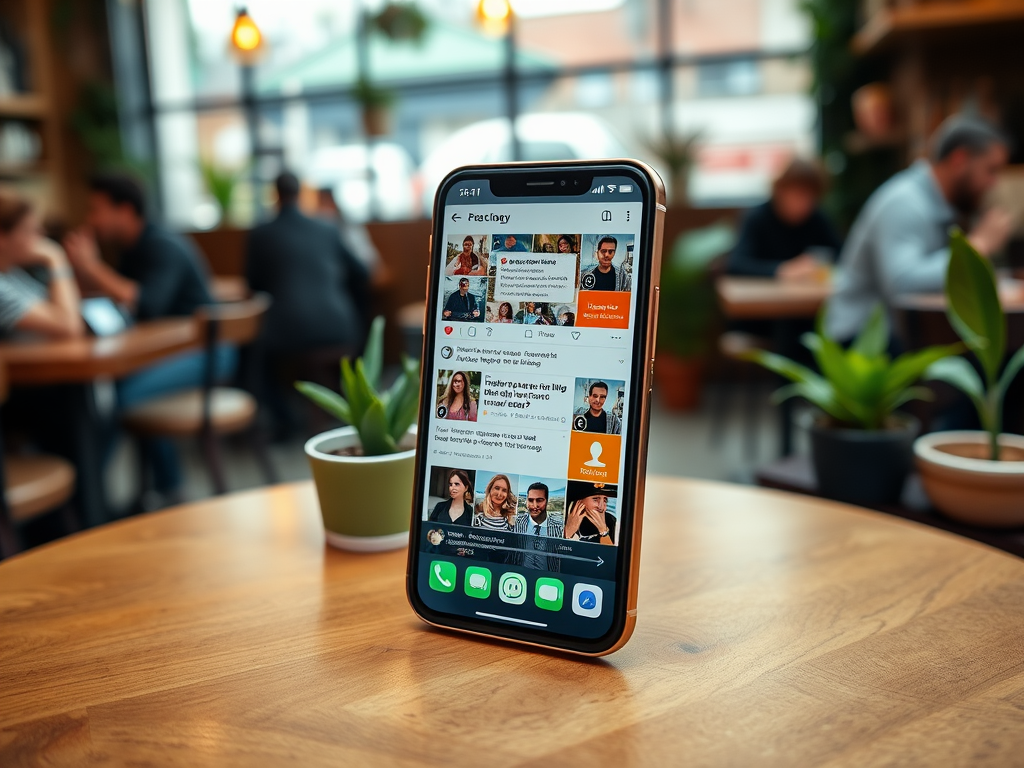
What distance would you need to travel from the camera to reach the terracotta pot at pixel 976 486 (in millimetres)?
1076

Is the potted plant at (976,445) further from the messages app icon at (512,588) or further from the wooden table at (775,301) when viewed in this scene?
the wooden table at (775,301)

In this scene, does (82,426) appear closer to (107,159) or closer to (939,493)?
(939,493)

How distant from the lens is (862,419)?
52.2 inches

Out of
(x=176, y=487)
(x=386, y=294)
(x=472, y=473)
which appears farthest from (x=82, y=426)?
(x=386, y=294)

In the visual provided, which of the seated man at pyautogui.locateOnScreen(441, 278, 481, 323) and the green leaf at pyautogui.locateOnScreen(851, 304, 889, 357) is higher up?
the seated man at pyautogui.locateOnScreen(441, 278, 481, 323)

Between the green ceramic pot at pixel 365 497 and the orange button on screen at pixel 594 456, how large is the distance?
0.19 metres

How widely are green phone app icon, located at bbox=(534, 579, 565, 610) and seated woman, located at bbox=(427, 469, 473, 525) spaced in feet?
0.25

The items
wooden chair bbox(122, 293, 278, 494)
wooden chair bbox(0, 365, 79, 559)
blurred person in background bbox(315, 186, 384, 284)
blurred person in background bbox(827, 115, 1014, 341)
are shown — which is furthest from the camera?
blurred person in background bbox(315, 186, 384, 284)

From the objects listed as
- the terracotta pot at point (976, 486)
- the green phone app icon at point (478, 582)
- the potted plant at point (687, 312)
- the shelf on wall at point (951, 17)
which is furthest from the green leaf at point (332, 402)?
the potted plant at point (687, 312)

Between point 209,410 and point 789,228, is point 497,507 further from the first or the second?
point 789,228

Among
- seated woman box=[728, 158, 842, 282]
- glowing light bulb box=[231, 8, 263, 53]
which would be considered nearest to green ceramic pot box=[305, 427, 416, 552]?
glowing light bulb box=[231, 8, 263, 53]

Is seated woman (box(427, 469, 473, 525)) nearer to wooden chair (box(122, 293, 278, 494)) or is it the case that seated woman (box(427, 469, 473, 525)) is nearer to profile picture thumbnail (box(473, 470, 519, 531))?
profile picture thumbnail (box(473, 470, 519, 531))

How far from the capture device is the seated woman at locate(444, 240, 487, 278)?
675 mm

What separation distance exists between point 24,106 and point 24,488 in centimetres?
545
